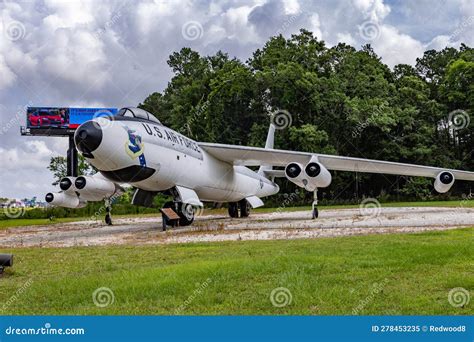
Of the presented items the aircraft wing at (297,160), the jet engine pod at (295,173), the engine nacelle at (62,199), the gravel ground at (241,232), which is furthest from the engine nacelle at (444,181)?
the engine nacelle at (62,199)

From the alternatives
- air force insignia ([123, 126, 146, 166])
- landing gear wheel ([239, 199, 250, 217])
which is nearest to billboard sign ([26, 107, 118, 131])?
landing gear wheel ([239, 199, 250, 217])

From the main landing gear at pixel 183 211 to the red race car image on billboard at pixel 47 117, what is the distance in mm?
36160

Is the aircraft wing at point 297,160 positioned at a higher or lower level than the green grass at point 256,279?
higher

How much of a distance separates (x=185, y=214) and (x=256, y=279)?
13311mm

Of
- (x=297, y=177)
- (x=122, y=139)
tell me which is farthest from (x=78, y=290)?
(x=297, y=177)

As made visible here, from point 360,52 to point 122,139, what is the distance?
1795 inches

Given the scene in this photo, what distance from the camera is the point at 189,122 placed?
50906 mm

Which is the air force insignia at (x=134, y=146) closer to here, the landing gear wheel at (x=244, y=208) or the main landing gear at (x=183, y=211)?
the main landing gear at (x=183, y=211)

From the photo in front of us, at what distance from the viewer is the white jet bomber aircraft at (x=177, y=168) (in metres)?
16.3

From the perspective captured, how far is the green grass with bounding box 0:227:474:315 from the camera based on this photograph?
18.3ft

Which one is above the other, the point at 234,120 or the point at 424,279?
the point at 234,120

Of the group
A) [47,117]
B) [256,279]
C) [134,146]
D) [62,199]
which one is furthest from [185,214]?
[47,117]

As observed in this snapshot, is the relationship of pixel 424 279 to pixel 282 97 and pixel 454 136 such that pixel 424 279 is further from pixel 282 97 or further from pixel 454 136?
pixel 454 136

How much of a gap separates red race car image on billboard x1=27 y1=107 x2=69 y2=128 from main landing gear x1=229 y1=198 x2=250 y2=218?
100ft
